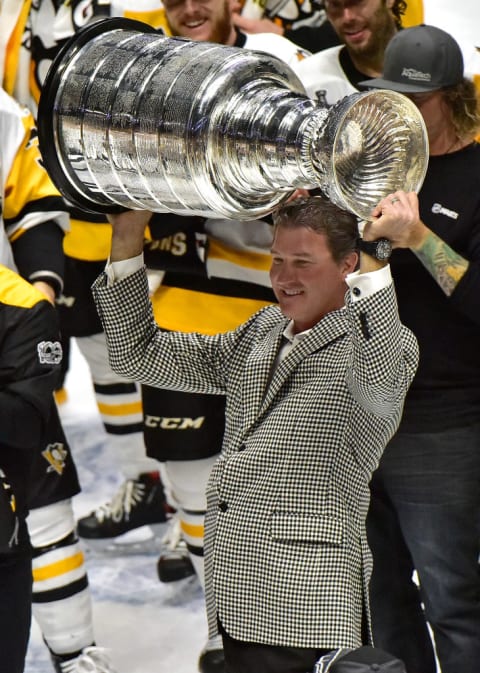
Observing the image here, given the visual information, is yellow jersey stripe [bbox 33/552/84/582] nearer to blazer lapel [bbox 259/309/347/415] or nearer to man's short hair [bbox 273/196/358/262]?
blazer lapel [bbox 259/309/347/415]

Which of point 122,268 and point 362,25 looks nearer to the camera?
point 122,268

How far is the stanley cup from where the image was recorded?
146cm

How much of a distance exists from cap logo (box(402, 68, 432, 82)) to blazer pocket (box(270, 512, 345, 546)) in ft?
2.51

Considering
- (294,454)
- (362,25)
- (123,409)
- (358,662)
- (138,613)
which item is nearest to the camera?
(358,662)

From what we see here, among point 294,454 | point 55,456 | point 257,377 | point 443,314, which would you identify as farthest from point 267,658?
point 55,456

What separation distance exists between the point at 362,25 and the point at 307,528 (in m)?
1.08

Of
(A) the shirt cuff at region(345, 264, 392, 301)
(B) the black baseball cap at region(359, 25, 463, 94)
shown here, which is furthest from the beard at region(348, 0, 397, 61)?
(A) the shirt cuff at region(345, 264, 392, 301)

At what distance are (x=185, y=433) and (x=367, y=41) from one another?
0.85 m

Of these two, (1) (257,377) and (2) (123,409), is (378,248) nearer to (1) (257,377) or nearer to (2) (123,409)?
(1) (257,377)

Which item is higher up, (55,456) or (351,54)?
(351,54)

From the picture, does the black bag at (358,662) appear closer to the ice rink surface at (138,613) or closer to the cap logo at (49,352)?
the cap logo at (49,352)

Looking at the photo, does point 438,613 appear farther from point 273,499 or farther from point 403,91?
point 403,91

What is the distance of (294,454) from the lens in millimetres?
1933

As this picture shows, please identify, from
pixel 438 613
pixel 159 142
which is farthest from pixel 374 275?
pixel 438 613
